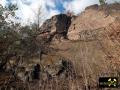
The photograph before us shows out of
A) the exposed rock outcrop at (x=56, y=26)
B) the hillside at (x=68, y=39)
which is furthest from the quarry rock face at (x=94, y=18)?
the exposed rock outcrop at (x=56, y=26)

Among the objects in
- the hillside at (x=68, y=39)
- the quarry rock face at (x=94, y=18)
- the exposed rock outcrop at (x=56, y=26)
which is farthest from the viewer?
the exposed rock outcrop at (x=56, y=26)

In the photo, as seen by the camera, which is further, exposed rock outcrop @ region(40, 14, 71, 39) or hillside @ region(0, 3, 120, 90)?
exposed rock outcrop @ region(40, 14, 71, 39)

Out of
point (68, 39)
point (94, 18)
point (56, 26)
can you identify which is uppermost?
point (94, 18)

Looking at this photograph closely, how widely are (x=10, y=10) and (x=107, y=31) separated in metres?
9.58

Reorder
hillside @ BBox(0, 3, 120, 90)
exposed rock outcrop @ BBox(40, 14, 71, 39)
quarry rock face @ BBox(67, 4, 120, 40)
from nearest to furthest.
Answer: hillside @ BBox(0, 3, 120, 90)
quarry rock face @ BBox(67, 4, 120, 40)
exposed rock outcrop @ BBox(40, 14, 71, 39)

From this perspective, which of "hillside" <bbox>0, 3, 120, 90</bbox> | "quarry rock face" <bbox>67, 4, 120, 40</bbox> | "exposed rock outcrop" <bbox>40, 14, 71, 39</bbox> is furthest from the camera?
"exposed rock outcrop" <bbox>40, 14, 71, 39</bbox>

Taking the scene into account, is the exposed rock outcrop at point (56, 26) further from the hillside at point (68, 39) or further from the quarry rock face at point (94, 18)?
the quarry rock face at point (94, 18)

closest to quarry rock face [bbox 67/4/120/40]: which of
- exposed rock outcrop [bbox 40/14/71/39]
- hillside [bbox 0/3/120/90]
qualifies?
hillside [bbox 0/3/120/90]

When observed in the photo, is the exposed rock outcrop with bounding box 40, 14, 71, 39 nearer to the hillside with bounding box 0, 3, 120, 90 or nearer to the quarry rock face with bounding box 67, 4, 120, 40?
the hillside with bounding box 0, 3, 120, 90

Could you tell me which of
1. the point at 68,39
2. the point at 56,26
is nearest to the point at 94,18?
the point at 68,39

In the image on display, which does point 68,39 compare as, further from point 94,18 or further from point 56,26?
point 94,18

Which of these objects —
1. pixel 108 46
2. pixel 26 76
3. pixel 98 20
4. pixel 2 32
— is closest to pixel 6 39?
pixel 2 32

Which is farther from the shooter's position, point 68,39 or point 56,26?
point 56,26

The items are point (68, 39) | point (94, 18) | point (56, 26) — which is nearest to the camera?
point (68, 39)
